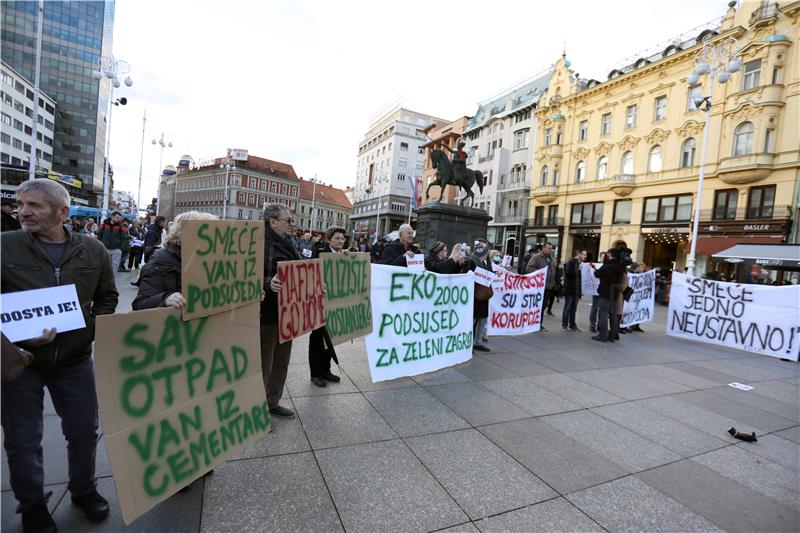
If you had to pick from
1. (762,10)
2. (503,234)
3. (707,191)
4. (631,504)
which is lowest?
(631,504)

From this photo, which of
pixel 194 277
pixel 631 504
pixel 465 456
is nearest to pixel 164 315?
pixel 194 277

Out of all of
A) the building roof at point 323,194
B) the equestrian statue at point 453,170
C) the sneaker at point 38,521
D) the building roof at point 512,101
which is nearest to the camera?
the sneaker at point 38,521

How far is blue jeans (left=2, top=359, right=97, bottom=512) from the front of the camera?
87.0 inches

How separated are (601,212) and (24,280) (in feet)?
130

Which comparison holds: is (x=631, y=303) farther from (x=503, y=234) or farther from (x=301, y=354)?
(x=503, y=234)

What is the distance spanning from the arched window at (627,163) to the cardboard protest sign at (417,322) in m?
34.2

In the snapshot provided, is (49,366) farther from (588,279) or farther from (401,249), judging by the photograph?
(588,279)

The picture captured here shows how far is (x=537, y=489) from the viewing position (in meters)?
3.00

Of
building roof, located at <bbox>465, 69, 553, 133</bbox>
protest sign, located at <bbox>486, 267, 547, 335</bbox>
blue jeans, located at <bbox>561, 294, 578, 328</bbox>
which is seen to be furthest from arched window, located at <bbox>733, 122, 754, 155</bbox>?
protest sign, located at <bbox>486, 267, 547, 335</bbox>

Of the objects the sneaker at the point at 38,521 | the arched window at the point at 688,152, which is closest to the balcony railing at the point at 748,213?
the arched window at the point at 688,152

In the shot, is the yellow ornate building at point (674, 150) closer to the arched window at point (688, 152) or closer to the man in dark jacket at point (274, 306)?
the arched window at point (688, 152)

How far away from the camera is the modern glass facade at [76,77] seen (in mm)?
37156

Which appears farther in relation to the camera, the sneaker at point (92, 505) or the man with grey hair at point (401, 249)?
the man with grey hair at point (401, 249)

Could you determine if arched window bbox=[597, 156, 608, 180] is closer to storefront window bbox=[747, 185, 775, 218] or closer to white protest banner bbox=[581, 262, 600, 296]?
storefront window bbox=[747, 185, 775, 218]
